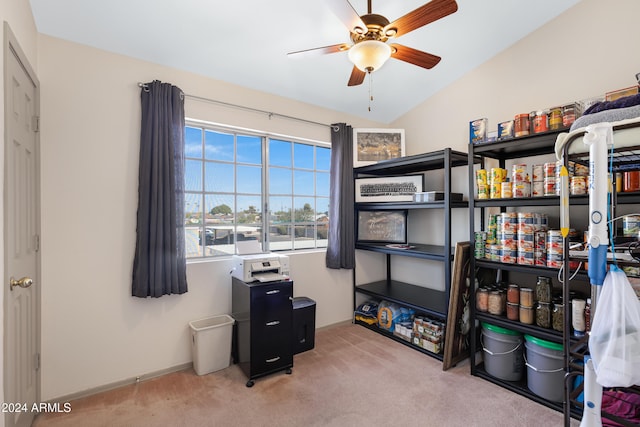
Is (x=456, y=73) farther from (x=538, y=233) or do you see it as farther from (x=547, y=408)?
(x=547, y=408)

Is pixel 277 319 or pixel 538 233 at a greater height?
pixel 538 233

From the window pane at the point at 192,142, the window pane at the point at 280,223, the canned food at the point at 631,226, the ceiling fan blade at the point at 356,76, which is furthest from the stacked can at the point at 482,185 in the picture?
Answer: the window pane at the point at 192,142

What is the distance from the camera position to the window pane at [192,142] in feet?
9.04

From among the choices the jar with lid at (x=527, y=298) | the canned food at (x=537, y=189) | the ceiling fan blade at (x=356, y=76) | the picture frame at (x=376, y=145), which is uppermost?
the ceiling fan blade at (x=356, y=76)

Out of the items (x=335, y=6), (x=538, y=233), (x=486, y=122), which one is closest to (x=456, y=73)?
(x=486, y=122)

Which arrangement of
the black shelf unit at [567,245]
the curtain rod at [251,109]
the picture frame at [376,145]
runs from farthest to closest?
the picture frame at [376,145] < the curtain rod at [251,109] < the black shelf unit at [567,245]

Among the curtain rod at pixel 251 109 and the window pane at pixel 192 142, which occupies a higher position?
the curtain rod at pixel 251 109

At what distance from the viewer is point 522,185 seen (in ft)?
7.34

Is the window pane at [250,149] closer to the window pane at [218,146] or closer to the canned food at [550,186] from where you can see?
the window pane at [218,146]

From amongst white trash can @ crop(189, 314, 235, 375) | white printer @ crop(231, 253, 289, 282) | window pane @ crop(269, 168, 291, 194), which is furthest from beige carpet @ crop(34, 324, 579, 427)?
window pane @ crop(269, 168, 291, 194)

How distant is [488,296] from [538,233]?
0.63m

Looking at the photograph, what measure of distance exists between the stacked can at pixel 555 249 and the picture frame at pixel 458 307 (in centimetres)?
59

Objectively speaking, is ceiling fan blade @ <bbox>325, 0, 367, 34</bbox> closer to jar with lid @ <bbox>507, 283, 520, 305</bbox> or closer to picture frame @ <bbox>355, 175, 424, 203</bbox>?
picture frame @ <bbox>355, 175, 424, 203</bbox>

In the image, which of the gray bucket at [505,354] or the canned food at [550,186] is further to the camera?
the gray bucket at [505,354]
